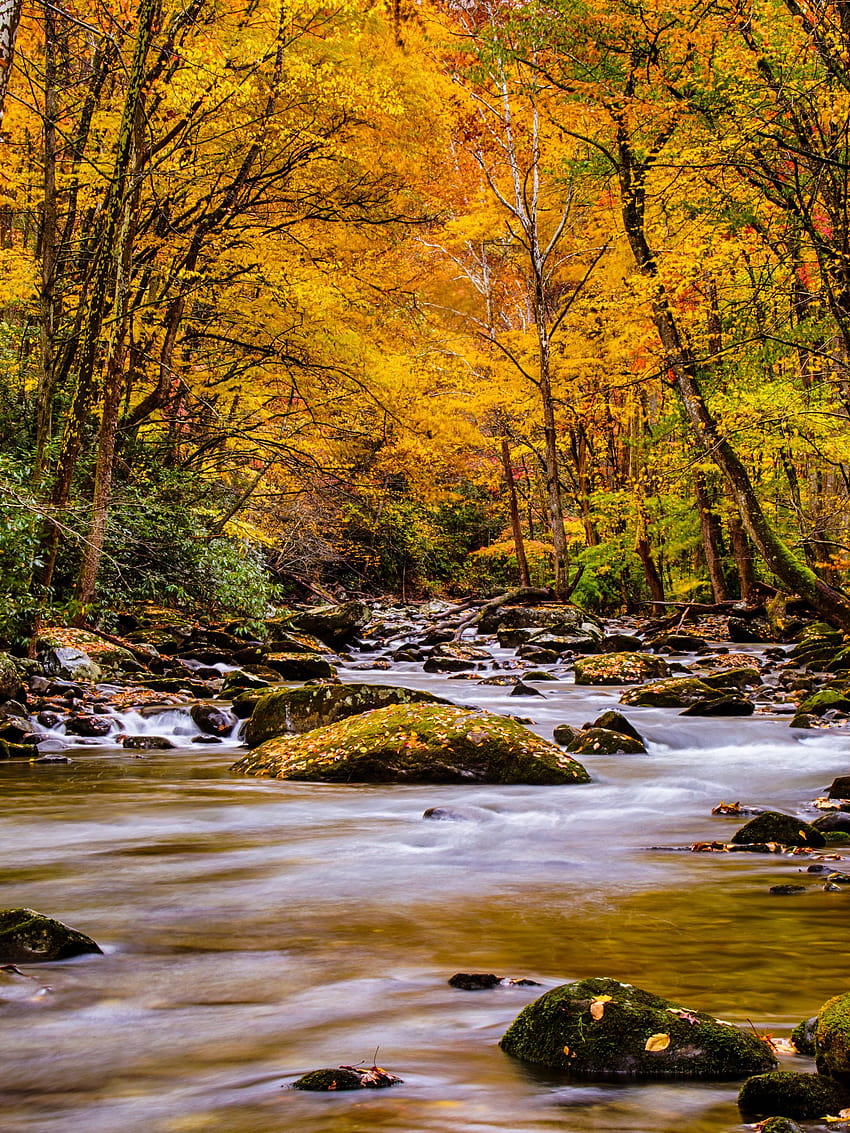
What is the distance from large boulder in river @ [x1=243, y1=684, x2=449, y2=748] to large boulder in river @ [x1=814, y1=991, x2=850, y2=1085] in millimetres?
5260

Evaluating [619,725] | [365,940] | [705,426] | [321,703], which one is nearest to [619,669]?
[705,426]

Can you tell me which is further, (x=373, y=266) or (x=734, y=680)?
(x=373, y=266)

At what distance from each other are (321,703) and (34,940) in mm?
4441

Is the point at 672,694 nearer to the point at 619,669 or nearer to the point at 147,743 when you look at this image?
the point at 619,669

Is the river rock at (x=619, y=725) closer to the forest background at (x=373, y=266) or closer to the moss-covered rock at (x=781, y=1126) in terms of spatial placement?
the forest background at (x=373, y=266)

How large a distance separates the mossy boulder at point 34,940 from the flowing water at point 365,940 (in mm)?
65

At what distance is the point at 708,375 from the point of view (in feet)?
48.6

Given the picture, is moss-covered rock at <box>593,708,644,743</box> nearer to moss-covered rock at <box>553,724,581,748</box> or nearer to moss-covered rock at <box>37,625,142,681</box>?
moss-covered rock at <box>553,724,581,748</box>

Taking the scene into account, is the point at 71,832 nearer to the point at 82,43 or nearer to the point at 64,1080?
the point at 64,1080

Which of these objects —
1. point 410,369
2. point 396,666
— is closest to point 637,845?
point 396,666

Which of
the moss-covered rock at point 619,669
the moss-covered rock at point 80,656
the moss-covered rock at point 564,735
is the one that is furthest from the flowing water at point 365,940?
the moss-covered rock at point 619,669

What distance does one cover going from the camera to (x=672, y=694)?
9.37 metres

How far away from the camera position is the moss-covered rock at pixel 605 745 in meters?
7.27

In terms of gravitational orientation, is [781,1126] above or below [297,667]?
below
